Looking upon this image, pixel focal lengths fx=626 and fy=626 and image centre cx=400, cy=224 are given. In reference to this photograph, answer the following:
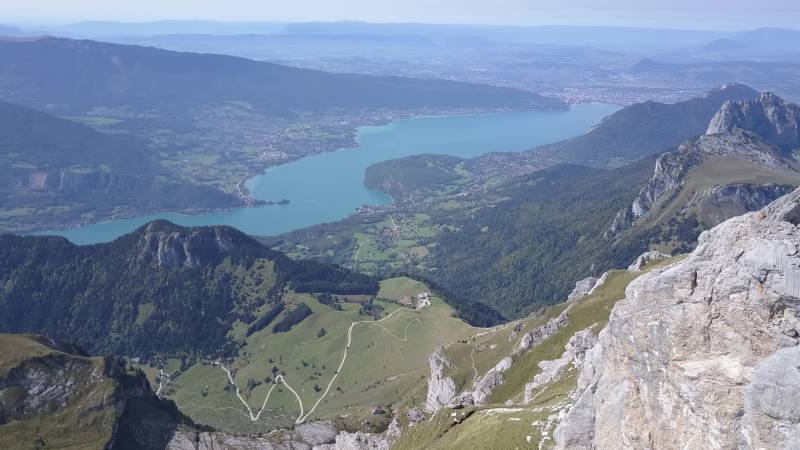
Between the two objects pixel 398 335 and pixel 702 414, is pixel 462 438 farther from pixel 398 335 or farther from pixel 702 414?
pixel 398 335

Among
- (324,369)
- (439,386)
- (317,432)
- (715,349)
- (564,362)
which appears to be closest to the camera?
(715,349)

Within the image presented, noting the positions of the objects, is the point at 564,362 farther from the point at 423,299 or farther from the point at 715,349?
the point at 423,299

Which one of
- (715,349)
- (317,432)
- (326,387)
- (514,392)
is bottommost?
(326,387)

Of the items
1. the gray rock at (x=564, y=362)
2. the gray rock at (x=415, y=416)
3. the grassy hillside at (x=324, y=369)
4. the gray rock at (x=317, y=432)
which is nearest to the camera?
the gray rock at (x=564, y=362)

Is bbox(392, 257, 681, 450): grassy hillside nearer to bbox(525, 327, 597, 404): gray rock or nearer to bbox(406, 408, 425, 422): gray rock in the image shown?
bbox(525, 327, 597, 404): gray rock

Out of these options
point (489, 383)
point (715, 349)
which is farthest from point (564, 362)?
point (715, 349)

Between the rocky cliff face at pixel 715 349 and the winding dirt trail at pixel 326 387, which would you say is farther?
the winding dirt trail at pixel 326 387

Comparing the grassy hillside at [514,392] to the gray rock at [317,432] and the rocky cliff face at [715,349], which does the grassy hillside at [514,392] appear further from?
the gray rock at [317,432]

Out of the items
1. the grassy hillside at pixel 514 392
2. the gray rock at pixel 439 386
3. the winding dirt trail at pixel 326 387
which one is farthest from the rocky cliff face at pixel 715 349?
the winding dirt trail at pixel 326 387

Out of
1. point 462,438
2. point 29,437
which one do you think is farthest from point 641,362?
point 29,437
